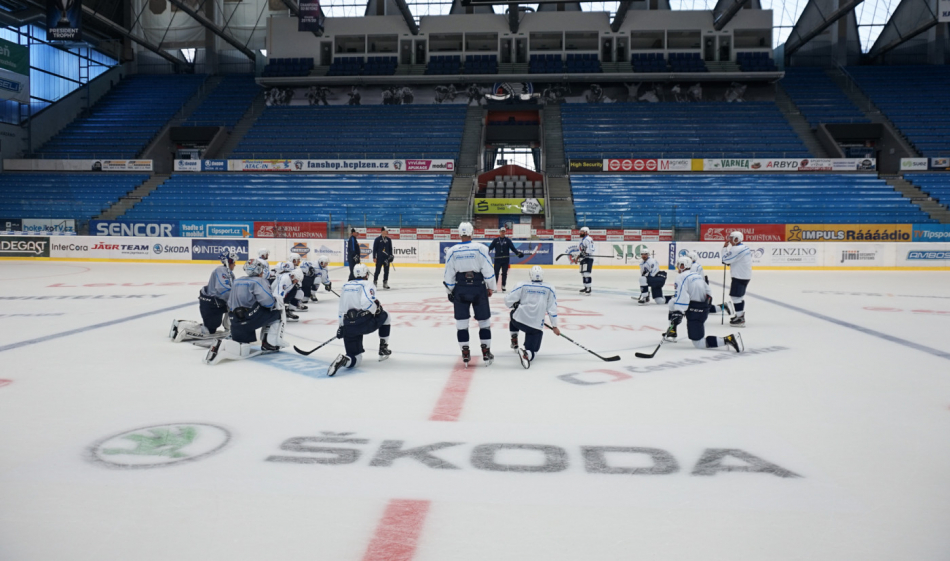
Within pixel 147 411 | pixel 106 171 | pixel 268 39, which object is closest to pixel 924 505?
pixel 147 411

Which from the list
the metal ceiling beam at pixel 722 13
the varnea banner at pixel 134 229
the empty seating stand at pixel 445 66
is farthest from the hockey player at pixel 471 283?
the empty seating stand at pixel 445 66

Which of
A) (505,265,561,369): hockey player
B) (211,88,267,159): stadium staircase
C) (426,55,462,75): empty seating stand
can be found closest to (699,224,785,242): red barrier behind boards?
(505,265,561,369): hockey player

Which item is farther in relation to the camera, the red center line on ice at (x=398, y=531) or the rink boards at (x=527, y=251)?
the rink boards at (x=527, y=251)

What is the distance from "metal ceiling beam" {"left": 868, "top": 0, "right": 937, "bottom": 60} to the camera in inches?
1571

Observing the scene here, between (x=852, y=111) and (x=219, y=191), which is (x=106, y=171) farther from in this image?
(x=852, y=111)

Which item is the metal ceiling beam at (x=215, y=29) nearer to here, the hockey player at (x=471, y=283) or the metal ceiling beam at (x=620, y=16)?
the metal ceiling beam at (x=620, y=16)

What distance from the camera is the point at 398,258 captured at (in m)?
25.7

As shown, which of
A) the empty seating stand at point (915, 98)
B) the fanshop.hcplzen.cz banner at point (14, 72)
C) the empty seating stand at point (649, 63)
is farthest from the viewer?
the empty seating stand at point (649, 63)

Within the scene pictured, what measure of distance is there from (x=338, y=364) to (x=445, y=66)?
A: 121 feet

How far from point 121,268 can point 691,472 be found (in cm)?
2290

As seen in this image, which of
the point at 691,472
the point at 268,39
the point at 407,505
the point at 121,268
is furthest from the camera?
the point at 268,39

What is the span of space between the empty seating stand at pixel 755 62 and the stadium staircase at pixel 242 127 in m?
31.4

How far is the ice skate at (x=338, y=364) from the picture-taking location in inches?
271

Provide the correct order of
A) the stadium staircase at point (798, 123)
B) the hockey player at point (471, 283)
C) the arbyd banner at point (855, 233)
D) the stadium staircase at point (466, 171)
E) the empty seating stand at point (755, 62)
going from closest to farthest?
the hockey player at point (471, 283), the arbyd banner at point (855, 233), the stadium staircase at point (466, 171), the stadium staircase at point (798, 123), the empty seating stand at point (755, 62)
